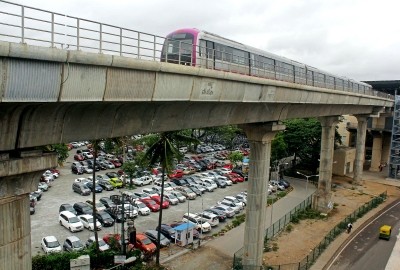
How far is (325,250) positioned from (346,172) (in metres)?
33.6

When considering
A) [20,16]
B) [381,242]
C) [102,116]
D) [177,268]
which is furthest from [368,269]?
[20,16]

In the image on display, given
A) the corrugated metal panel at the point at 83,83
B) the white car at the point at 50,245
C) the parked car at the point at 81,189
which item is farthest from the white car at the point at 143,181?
the corrugated metal panel at the point at 83,83

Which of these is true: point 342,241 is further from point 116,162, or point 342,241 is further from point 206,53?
point 116,162

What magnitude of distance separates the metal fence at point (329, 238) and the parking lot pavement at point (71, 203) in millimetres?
8970

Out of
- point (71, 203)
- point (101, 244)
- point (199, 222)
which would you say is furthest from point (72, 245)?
point (71, 203)

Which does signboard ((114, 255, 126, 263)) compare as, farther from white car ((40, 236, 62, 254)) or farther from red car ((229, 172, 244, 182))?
red car ((229, 172, 244, 182))

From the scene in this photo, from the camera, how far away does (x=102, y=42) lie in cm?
1047

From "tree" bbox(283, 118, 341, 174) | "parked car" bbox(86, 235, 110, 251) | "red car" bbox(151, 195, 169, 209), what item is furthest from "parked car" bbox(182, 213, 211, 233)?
"tree" bbox(283, 118, 341, 174)

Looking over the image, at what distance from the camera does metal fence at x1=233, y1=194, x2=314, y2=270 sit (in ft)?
81.8

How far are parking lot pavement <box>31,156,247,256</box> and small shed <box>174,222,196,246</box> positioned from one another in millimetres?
3618

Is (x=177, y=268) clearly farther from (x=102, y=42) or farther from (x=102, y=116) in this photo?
(x=102, y=42)

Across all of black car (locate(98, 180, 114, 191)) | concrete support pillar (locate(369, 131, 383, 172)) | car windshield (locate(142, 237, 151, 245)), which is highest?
concrete support pillar (locate(369, 131, 383, 172))

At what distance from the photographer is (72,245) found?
2738 cm

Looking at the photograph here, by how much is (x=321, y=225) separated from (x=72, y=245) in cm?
2337
